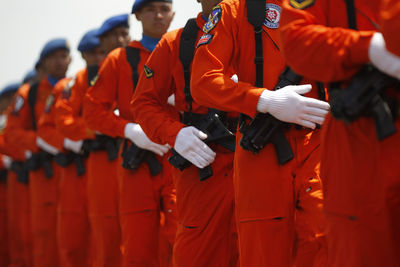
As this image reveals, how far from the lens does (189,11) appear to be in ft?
20.1

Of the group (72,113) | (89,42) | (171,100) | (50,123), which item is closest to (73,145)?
(72,113)

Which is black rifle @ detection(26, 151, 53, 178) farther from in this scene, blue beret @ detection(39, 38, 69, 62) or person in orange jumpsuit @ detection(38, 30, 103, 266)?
blue beret @ detection(39, 38, 69, 62)

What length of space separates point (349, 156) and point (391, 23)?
56 cm

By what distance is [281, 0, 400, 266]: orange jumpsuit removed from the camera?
2875 mm

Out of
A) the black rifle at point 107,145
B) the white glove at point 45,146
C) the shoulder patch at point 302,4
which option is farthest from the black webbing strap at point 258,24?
the white glove at point 45,146

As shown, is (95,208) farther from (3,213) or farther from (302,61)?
(3,213)

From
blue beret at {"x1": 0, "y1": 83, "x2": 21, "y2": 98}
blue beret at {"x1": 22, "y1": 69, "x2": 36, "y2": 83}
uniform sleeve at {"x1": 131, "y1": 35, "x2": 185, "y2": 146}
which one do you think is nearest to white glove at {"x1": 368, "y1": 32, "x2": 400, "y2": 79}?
uniform sleeve at {"x1": 131, "y1": 35, "x2": 185, "y2": 146}

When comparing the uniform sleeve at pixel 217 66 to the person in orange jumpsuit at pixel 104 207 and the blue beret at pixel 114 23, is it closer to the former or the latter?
the person in orange jumpsuit at pixel 104 207

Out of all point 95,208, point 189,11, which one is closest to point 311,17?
point 189,11

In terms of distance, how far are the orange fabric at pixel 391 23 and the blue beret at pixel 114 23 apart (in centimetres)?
478

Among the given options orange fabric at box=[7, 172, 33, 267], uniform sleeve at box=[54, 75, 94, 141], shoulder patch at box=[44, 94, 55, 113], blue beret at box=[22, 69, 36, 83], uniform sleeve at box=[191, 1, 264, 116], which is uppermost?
uniform sleeve at box=[191, 1, 264, 116]

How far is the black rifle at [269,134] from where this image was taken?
3.89 m

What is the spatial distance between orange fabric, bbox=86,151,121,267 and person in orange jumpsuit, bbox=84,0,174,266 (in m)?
0.13

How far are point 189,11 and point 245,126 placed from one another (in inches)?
92.6
